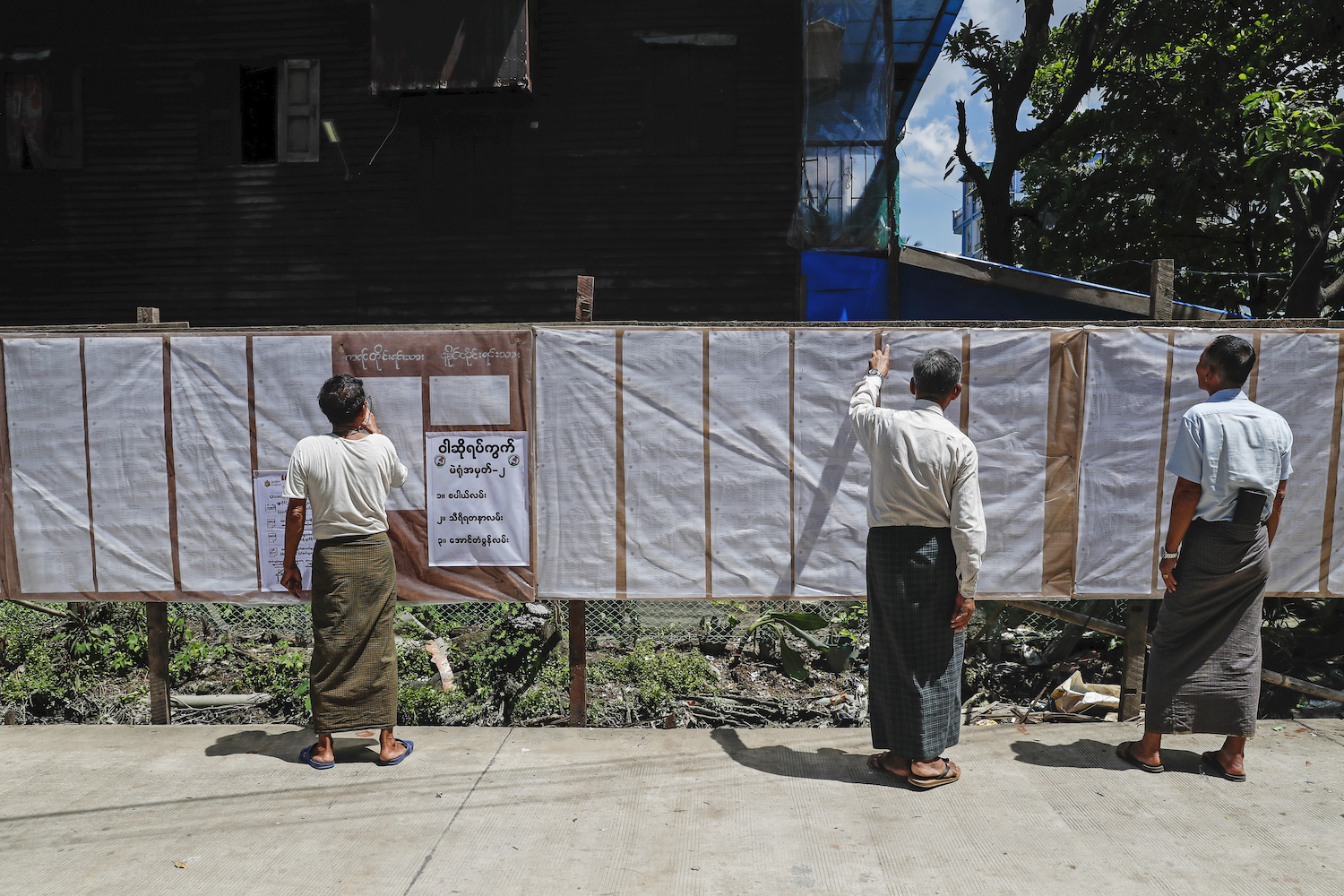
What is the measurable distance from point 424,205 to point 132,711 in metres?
8.12

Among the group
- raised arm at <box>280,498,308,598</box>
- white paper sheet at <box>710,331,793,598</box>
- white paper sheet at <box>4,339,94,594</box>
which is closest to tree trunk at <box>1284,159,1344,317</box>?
white paper sheet at <box>710,331,793,598</box>

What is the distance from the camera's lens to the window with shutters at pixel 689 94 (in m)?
11.4

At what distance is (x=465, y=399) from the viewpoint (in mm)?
4488

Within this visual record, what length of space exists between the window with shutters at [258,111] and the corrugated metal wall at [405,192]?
107 millimetres

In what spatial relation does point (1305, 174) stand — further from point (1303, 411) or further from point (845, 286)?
point (845, 286)

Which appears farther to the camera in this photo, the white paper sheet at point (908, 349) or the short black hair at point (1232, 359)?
the white paper sheet at point (908, 349)

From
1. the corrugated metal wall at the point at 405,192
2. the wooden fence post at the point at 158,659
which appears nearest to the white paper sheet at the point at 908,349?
the wooden fence post at the point at 158,659

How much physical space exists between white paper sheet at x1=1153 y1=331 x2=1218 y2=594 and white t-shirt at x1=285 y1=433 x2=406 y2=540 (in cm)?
381

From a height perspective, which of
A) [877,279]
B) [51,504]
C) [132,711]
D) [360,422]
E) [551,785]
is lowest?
[132,711]

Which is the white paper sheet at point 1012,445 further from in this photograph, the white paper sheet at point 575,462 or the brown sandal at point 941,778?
the white paper sheet at point 575,462

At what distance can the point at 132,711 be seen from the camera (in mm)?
5434

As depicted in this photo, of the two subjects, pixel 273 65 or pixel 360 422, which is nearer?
pixel 360 422

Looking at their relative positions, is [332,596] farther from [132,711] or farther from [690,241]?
[690,241]

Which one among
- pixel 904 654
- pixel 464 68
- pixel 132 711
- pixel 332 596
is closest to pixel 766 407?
pixel 904 654
